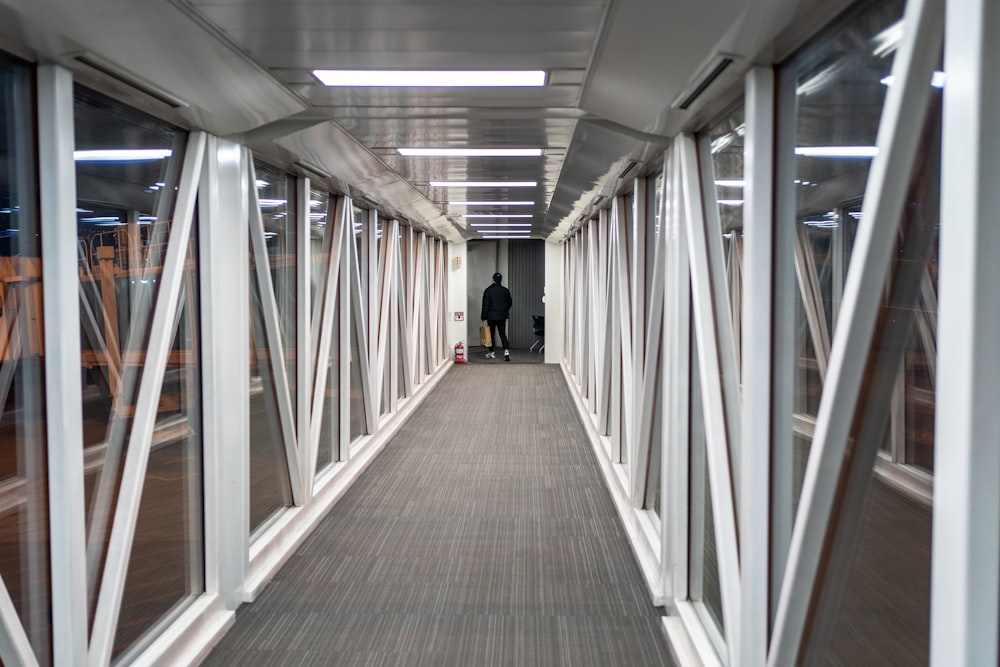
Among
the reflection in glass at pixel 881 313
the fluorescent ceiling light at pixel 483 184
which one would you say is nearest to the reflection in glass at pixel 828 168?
the reflection in glass at pixel 881 313

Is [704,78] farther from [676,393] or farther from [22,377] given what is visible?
[22,377]

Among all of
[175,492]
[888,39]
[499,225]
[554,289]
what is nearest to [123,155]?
[175,492]

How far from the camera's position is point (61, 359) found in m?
2.58

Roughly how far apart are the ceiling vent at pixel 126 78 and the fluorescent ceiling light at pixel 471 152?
238 centimetres

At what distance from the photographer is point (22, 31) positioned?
2227mm

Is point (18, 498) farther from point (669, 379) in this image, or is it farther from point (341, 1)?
point (669, 379)

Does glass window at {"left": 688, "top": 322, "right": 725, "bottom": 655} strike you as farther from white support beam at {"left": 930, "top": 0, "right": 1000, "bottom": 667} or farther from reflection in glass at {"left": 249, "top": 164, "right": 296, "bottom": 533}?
reflection in glass at {"left": 249, "top": 164, "right": 296, "bottom": 533}

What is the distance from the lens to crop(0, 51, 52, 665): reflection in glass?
2.45 meters

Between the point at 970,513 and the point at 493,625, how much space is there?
2902mm

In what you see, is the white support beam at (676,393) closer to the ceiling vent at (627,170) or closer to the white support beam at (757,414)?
the ceiling vent at (627,170)

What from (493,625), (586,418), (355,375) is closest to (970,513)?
(493,625)

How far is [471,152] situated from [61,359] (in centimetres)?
345

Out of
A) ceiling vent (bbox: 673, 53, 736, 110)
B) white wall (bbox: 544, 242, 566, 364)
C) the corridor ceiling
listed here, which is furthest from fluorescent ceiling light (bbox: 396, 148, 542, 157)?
white wall (bbox: 544, 242, 566, 364)

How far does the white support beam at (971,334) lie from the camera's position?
1253 millimetres
